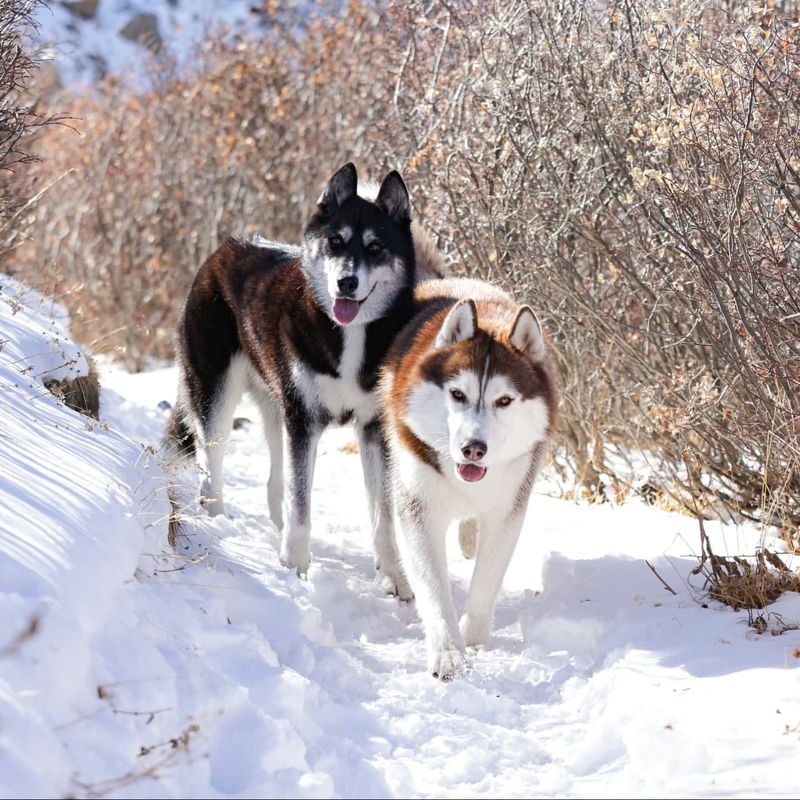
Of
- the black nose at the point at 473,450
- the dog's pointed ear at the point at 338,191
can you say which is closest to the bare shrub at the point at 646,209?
the dog's pointed ear at the point at 338,191

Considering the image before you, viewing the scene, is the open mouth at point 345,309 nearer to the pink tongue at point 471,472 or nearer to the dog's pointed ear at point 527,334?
the dog's pointed ear at point 527,334

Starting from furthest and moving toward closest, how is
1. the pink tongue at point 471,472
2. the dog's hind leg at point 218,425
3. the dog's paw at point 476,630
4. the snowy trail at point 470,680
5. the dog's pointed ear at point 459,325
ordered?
the dog's hind leg at point 218,425 < the dog's paw at point 476,630 < the dog's pointed ear at point 459,325 < the pink tongue at point 471,472 < the snowy trail at point 470,680

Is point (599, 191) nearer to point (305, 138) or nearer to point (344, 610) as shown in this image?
point (344, 610)

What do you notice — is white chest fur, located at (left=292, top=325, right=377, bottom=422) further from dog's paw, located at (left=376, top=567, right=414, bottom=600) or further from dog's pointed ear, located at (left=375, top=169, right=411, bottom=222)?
dog's paw, located at (left=376, top=567, right=414, bottom=600)

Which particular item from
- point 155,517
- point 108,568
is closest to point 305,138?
point 155,517

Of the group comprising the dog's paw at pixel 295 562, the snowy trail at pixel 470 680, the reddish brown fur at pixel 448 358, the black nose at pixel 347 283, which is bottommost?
the snowy trail at pixel 470 680

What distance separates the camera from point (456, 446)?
3963mm

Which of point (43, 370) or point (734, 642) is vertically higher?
point (43, 370)

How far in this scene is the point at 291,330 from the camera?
5184 millimetres

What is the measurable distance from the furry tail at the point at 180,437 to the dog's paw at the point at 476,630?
7.48ft

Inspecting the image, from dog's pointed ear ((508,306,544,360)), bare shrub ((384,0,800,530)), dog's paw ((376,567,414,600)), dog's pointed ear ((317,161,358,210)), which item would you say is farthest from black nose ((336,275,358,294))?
dog's paw ((376,567,414,600))

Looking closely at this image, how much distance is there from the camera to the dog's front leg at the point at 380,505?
514 cm

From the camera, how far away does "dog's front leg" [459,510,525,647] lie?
4.38m

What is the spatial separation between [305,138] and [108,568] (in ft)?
29.5
